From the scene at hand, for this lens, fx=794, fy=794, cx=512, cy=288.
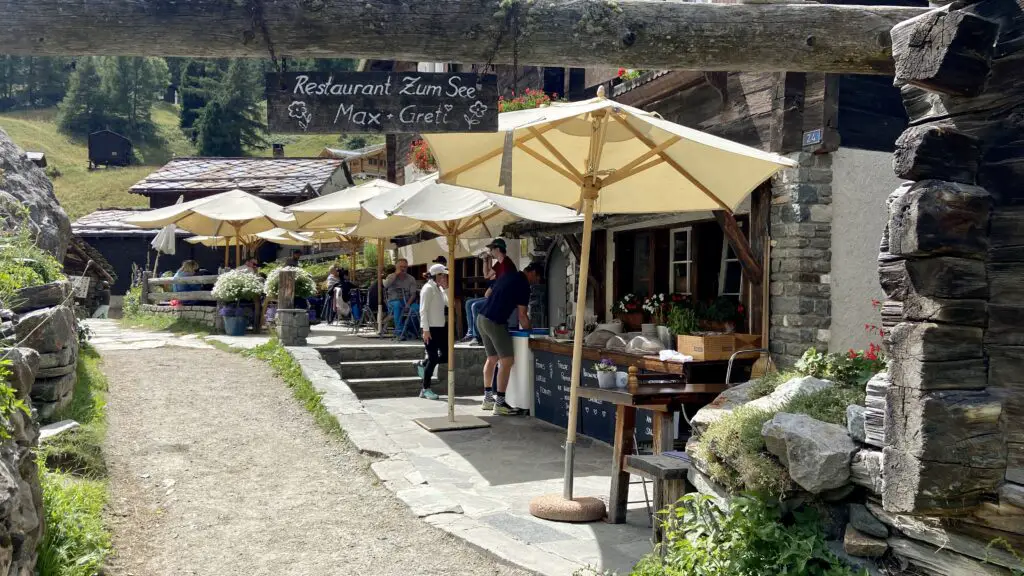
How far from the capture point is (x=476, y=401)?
10539 mm

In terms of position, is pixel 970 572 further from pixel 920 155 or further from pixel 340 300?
pixel 340 300

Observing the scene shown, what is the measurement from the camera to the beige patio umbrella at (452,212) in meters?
7.74

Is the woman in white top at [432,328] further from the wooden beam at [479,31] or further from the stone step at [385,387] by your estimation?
the wooden beam at [479,31]

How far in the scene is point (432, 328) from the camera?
9.99 metres

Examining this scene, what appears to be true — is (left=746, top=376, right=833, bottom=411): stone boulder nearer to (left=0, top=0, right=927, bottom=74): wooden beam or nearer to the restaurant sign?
(left=0, top=0, right=927, bottom=74): wooden beam

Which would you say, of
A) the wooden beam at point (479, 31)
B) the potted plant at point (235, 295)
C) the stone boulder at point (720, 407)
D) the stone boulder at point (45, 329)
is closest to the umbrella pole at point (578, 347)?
the stone boulder at point (720, 407)

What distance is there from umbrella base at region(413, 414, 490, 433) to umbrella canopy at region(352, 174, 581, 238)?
2006 millimetres

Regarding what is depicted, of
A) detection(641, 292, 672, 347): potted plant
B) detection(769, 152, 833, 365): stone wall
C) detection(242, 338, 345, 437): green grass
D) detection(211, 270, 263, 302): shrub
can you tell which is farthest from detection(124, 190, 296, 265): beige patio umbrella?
detection(769, 152, 833, 365): stone wall

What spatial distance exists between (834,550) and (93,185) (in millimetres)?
57752

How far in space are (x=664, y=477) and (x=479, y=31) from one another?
2.68 metres

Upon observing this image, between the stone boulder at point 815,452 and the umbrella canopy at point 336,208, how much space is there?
9.15 meters

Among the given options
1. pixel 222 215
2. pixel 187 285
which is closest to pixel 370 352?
pixel 222 215

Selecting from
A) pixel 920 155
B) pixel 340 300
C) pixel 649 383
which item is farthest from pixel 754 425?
pixel 340 300

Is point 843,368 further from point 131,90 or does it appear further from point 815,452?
point 131,90
